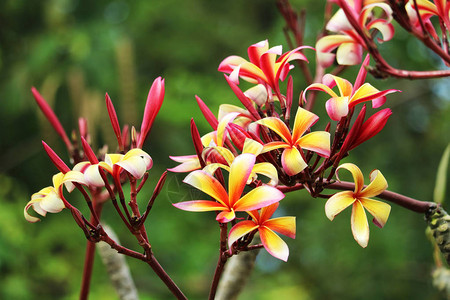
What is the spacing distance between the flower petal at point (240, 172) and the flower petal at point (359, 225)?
3.8 inches

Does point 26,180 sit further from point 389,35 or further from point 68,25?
point 389,35

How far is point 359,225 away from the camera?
44 cm

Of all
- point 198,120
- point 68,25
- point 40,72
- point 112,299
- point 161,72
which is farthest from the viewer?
point 161,72

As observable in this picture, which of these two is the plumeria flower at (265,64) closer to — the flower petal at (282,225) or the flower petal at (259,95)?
the flower petal at (259,95)

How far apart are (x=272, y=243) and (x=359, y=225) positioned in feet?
0.24

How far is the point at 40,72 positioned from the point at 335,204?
221 centimetres

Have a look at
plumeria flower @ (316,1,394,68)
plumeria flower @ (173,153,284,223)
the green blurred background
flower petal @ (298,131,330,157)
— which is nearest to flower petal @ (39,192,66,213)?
plumeria flower @ (173,153,284,223)

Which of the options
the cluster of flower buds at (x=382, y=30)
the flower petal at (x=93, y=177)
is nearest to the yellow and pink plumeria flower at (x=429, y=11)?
the cluster of flower buds at (x=382, y=30)

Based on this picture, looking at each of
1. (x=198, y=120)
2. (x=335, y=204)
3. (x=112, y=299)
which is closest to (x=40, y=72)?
(x=198, y=120)

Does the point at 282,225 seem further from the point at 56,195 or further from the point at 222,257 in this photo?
the point at 56,195

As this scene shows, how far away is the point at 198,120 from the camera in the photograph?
2.02m

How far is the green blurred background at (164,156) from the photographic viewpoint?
1.81 m

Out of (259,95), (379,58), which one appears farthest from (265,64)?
(379,58)

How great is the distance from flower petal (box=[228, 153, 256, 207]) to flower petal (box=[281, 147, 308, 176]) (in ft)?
0.10
